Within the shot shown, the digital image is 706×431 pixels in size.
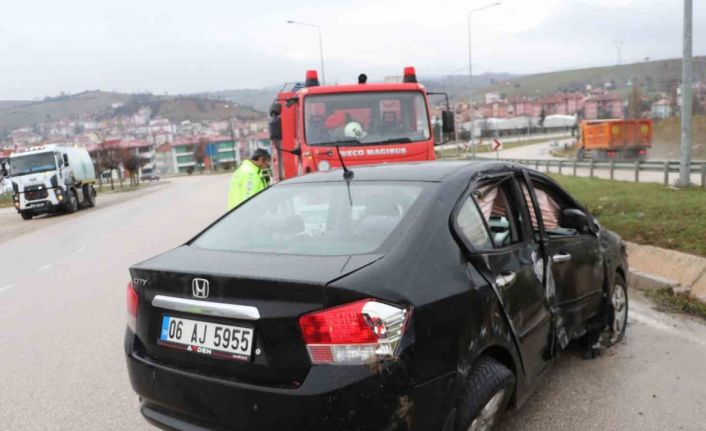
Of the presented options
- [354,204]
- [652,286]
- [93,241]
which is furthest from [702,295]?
[93,241]

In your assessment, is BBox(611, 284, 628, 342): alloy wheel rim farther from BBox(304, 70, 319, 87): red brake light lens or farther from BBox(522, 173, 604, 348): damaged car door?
BBox(304, 70, 319, 87): red brake light lens

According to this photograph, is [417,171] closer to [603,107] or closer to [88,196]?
[88,196]

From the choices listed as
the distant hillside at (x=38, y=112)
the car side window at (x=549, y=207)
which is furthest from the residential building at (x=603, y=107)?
the distant hillside at (x=38, y=112)

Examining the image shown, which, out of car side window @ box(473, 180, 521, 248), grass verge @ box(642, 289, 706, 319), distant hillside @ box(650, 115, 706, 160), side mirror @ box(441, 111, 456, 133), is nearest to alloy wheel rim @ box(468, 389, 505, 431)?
car side window @ box(473, 180, 521, 248)

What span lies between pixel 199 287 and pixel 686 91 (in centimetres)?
1315

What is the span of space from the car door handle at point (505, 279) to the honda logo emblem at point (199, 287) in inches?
53.9

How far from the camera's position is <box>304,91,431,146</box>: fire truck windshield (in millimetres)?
9297

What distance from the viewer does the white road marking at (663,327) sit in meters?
4.79

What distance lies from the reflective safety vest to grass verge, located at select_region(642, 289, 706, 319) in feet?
16.2

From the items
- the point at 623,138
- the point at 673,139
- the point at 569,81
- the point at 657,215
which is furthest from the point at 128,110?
the point at 657,215

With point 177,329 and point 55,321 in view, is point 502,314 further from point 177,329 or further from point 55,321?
point 55,321

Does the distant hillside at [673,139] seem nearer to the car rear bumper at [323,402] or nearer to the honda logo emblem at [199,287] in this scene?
the car rear bumper at [323,402]

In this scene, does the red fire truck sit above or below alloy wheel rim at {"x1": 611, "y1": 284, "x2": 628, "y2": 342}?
above

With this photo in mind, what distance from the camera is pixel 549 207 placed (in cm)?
415
